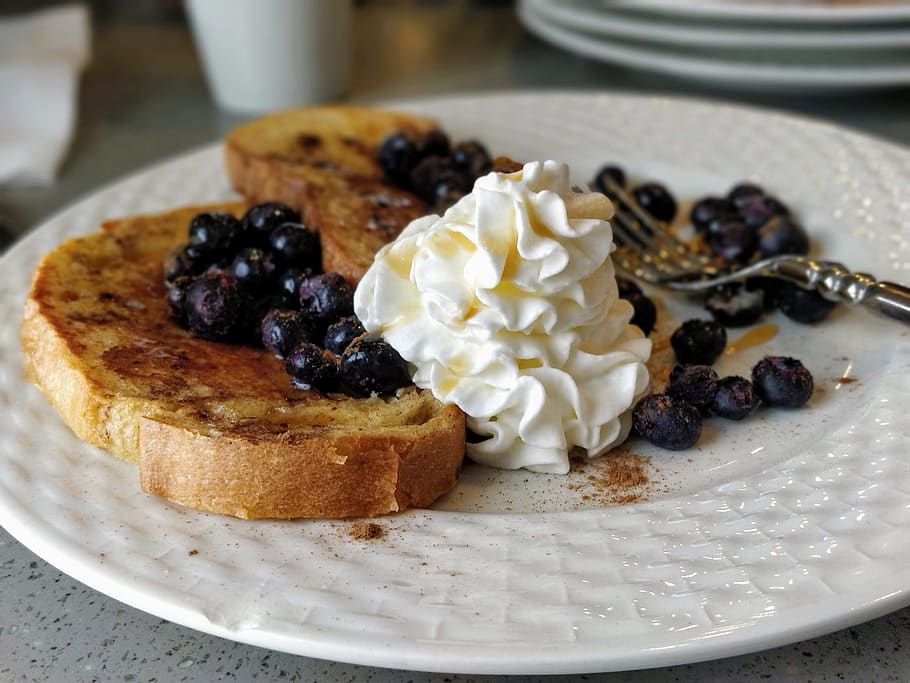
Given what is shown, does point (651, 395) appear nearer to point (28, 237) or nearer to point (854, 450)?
point (854, 450)

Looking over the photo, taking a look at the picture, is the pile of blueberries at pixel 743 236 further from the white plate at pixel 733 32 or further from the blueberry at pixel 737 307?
the white plate at pixel 733 32

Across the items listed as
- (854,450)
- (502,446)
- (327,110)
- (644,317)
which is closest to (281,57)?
(327,110)

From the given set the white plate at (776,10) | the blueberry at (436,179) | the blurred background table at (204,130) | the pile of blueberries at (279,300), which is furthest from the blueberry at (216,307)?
the white plate at (776,10)

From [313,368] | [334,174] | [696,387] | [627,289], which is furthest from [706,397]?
[334,174]

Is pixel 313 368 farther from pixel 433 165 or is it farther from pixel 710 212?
pixel 710 212

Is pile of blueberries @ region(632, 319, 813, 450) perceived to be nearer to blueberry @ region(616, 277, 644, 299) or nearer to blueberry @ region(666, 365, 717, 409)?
blueberry @ region(666, 365, 717, 409)

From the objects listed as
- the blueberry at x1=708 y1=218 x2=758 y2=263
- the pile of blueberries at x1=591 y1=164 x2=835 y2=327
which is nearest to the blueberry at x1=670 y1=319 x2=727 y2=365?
the pile of blueberries at x1=591 y1=164 x2=835 y2=327
